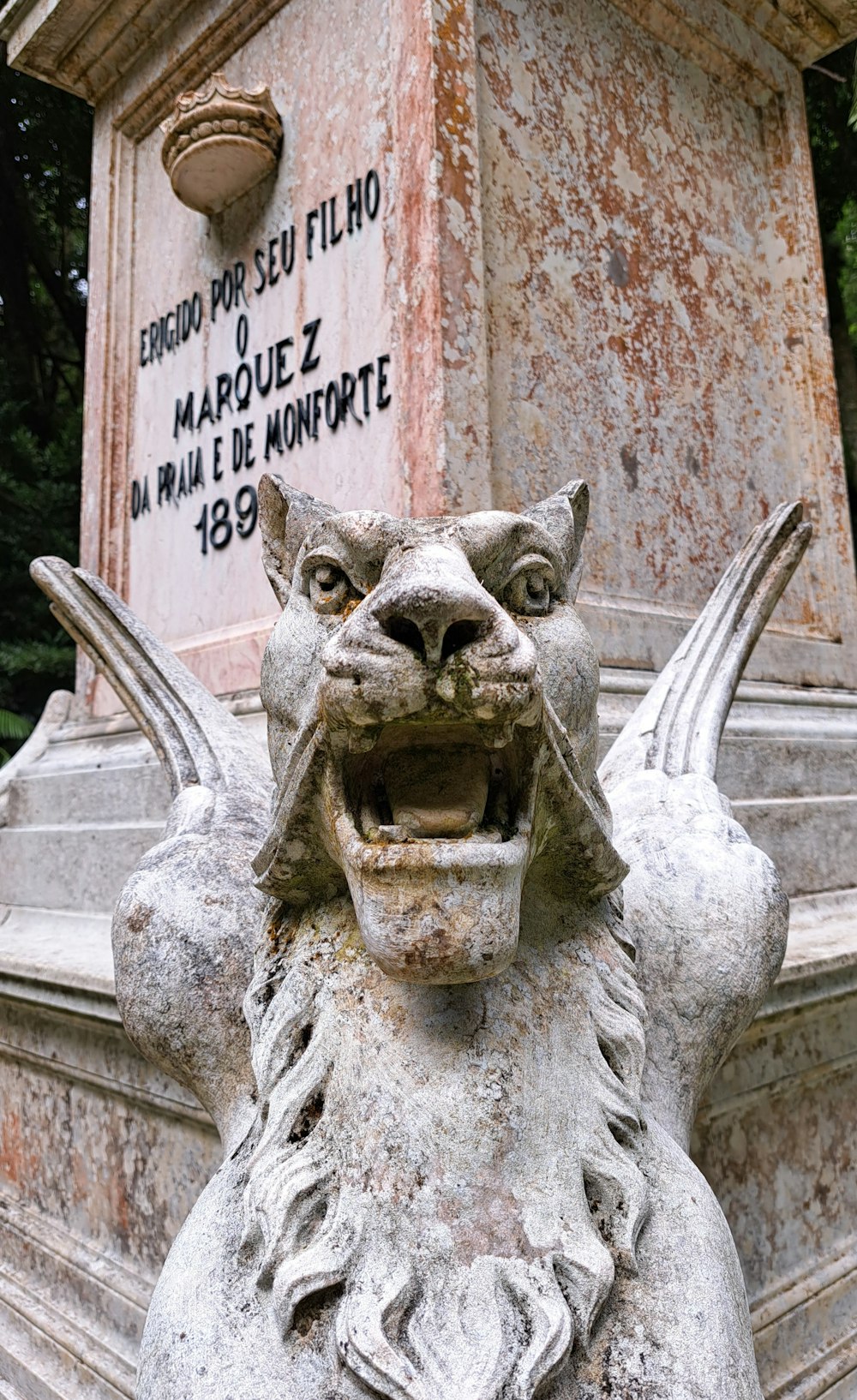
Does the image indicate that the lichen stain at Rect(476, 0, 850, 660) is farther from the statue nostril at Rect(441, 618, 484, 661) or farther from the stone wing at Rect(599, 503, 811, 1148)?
the statue nostril at Rect(441, 618, 484, 661)

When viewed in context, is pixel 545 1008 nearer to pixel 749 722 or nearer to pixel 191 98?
pixel 749 722

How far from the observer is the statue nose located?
0.96 m

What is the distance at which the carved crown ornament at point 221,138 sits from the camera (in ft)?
9.02

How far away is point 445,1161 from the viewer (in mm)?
1060

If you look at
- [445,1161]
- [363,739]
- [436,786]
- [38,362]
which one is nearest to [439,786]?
[436,786]

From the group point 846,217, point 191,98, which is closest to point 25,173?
point 846,217

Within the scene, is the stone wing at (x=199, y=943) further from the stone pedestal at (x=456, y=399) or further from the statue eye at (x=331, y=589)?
the stone pedestal at (x=456, y=399)

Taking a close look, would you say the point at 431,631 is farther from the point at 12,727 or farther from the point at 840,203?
the point at 840,203

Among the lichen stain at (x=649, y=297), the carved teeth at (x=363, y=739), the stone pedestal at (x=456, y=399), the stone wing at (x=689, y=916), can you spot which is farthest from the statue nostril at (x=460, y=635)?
the lichen stain at (x=649, y=297)

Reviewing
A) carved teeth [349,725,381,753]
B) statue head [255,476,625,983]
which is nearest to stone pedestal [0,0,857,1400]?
statue head [255,476,625,983]

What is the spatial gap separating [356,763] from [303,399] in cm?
191

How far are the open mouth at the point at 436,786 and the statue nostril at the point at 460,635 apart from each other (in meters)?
0.08

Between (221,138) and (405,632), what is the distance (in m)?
2.33

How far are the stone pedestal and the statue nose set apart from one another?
4.13 ft
